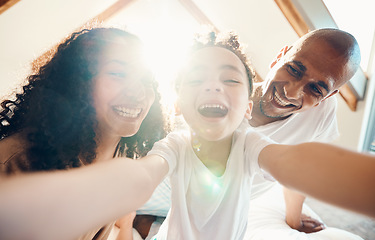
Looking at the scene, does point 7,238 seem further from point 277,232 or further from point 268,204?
point 268,204

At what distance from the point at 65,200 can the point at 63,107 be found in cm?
62

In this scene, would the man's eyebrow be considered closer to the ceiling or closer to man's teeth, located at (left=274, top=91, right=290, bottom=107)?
man's teeth, located at (left=274, top=91, right=290, bottom=107)

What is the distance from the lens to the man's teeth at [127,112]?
0.73 metres

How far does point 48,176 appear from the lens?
280 millimetres

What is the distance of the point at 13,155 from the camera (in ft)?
1.85

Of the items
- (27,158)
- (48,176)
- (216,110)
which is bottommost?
(216,110)

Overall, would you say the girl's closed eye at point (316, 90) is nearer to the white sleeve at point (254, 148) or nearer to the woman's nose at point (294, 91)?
the woman's nose at point (294, 91)

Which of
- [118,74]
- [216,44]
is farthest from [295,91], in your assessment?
[118,74]

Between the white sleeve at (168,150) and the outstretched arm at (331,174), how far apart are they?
32 cm

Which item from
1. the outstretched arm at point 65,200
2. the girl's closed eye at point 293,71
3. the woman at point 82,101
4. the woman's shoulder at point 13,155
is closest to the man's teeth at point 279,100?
the girl's closed eye at point 293,71

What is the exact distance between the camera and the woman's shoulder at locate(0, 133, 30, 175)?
53 cm

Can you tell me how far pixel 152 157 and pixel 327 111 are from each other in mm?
1400

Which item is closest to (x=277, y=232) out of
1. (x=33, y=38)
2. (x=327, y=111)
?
(x=327, y=111)

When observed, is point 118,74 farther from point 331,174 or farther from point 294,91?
point 294,91
